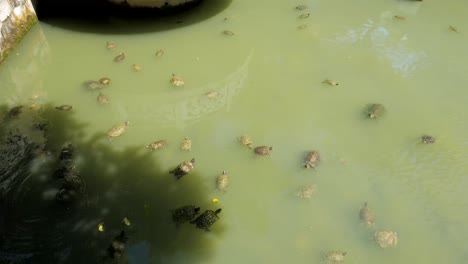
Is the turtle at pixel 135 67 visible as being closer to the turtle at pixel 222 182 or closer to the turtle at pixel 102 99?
the turtle at pixel 102 99

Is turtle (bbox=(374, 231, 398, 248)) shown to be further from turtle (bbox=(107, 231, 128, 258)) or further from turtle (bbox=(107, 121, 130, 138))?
turtle (bbox=(107, 121, 130, 138))

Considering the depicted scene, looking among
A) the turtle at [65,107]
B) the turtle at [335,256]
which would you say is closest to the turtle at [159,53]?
the turtle at [65,107]

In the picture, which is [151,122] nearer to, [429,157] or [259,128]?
[259,128]

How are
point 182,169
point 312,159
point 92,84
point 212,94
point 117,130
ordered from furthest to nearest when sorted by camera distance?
point 92,84
point 212,94
point 117,130
point 312,159
point 182,169

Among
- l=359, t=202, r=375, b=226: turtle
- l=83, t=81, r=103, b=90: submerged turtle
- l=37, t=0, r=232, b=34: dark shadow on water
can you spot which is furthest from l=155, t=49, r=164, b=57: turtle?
l=359, t=202, r=375, b=226: turtle

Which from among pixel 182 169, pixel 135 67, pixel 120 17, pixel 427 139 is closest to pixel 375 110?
pixel 427 139

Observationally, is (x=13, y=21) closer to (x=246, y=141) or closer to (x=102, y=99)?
(x=102, y=99)
